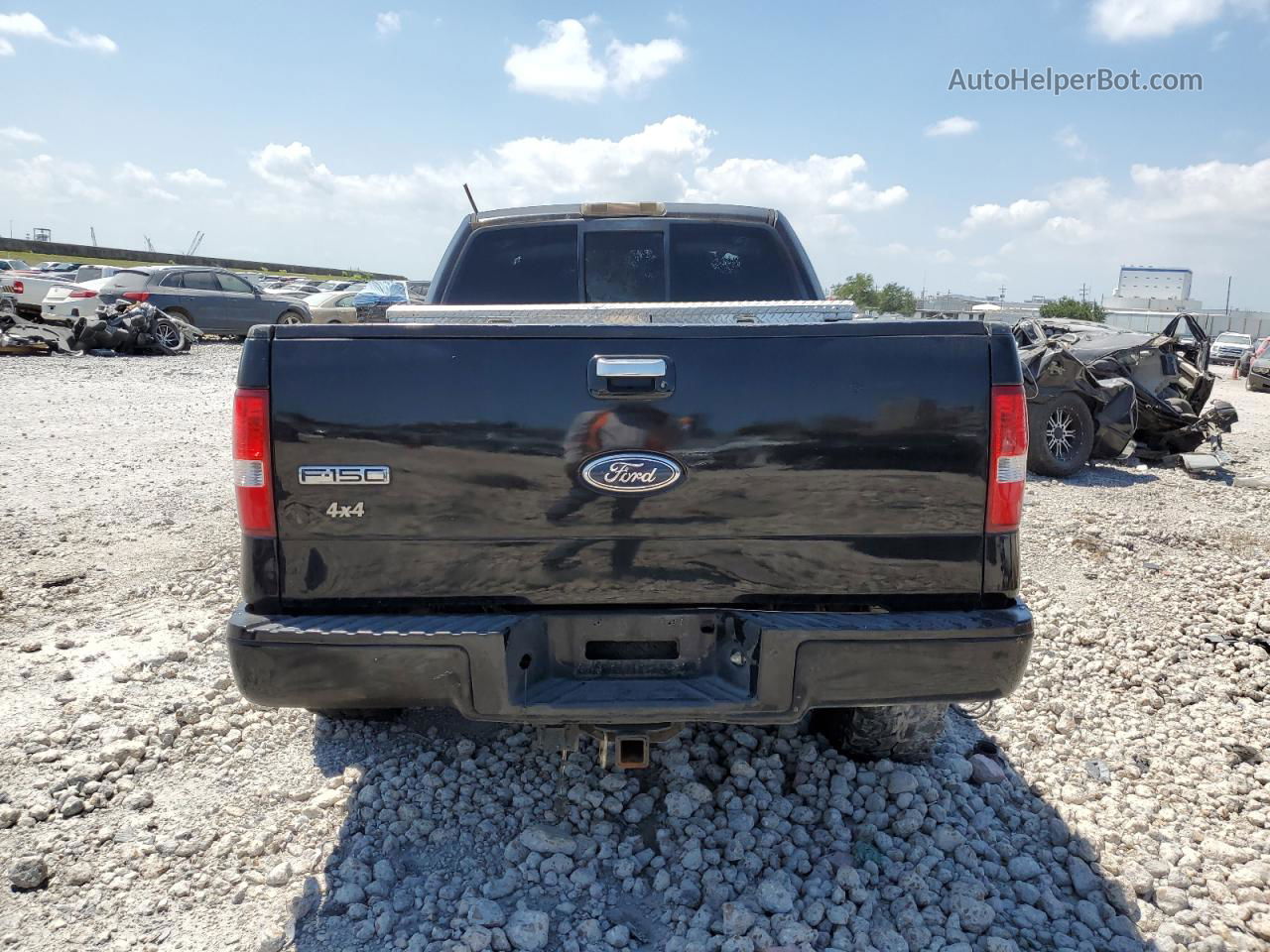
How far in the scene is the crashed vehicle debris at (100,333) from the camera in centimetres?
1634

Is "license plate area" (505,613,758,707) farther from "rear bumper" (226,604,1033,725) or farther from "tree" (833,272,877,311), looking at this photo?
"tree" (833,272,877,311)

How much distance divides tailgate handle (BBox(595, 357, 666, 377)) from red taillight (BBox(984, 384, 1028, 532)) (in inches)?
36.4

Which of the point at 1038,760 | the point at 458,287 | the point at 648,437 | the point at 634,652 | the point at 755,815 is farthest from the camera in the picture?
the point at 458,287

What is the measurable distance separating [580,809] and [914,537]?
1.52 m

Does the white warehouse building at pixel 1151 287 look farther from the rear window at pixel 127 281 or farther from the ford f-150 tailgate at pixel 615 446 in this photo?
the ford f-150 tailgate at pixel 615 446

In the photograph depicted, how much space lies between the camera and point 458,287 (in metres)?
4.31

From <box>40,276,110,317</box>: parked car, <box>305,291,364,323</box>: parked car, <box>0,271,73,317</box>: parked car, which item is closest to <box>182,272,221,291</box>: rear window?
<box>40,276,110,317</box>: parked car

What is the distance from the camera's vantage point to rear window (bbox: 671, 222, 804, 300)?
4.20 metres

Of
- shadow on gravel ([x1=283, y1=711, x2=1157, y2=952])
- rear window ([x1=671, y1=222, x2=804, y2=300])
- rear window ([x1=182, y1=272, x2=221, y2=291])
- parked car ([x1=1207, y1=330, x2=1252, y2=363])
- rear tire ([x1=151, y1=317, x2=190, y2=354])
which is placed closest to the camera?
shadow on gravel ([x1=283, y1=711, x2=1157, y2=952])

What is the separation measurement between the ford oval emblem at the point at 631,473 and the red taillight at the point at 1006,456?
0.87 m

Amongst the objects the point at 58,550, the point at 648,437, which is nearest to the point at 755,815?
the point at 648,437

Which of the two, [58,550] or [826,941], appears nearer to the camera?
[826,941]

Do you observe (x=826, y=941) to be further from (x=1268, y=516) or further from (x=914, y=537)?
(x=1268, y=516)

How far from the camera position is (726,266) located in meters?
4.24
